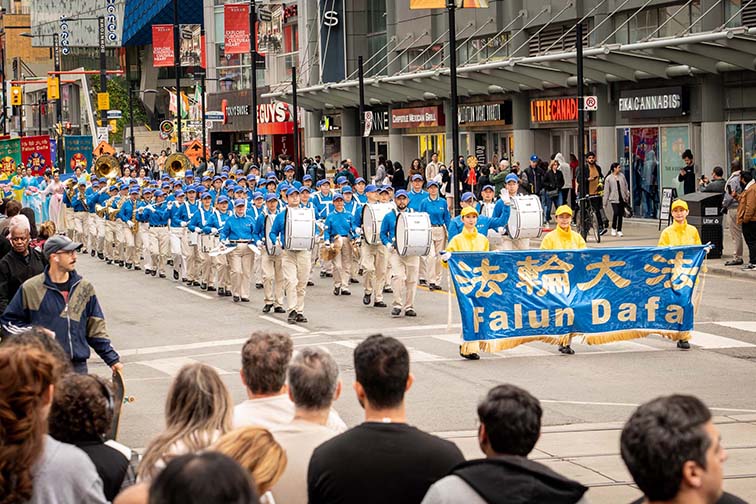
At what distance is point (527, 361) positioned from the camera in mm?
17328

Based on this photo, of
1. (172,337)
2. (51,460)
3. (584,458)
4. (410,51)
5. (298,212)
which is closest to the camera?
(51,460)

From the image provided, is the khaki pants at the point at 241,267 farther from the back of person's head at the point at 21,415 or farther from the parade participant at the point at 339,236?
the back of person's head at the point at 21,415

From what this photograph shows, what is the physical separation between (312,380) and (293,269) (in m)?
16.1

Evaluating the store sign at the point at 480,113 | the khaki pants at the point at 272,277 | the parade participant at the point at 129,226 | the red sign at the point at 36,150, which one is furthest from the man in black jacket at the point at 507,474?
the red sign at the point at 36,150

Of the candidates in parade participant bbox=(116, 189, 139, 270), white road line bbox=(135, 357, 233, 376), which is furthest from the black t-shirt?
parade participant bbox=(116, 189, 139, 270)

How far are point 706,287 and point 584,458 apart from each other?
13502 mm

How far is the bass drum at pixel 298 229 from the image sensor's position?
2214 centimetres

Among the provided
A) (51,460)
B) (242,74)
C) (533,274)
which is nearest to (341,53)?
(242,74)

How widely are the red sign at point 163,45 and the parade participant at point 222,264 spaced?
3711cm

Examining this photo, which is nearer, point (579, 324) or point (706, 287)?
point (579, 324)

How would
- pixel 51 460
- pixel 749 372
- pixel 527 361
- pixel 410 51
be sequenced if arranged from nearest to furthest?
1. pixel 51 460
2. pixel 749 372
3. pixel 527 361
4. pixel 410 51

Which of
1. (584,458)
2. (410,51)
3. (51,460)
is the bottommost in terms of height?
(584,458)

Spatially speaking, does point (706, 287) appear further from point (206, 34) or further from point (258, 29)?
point (206, 34)

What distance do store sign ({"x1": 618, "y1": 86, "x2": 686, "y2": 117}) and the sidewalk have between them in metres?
23.3
